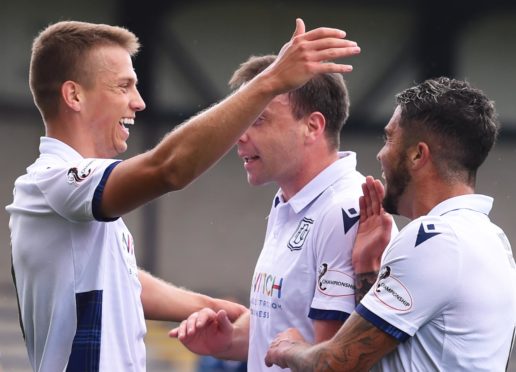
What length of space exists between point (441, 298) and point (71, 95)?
1226 mm

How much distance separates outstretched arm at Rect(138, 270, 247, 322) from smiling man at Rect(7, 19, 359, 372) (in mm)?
497

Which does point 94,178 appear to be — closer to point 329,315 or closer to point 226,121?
point 226,121

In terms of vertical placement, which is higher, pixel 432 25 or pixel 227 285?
pixel 432 25

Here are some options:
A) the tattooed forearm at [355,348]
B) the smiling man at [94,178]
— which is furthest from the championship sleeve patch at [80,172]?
the tattooed forearm at [355,348]

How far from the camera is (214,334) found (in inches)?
148

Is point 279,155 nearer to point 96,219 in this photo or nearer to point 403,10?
point 96,219

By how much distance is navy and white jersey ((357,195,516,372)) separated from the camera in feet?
9.24

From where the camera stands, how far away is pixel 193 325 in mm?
3656

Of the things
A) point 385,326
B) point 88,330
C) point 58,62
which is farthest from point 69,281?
point 385,326

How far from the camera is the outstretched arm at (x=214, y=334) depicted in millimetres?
3674

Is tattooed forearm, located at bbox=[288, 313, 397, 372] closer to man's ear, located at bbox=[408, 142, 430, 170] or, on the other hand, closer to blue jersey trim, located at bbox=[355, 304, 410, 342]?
blue jersey trim, located at bbox=[355, 304, 410, 342]

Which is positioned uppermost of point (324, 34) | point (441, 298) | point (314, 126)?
point (324, 34)

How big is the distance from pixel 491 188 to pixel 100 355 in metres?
5.34

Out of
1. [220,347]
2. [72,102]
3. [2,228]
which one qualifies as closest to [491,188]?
[2,228]
